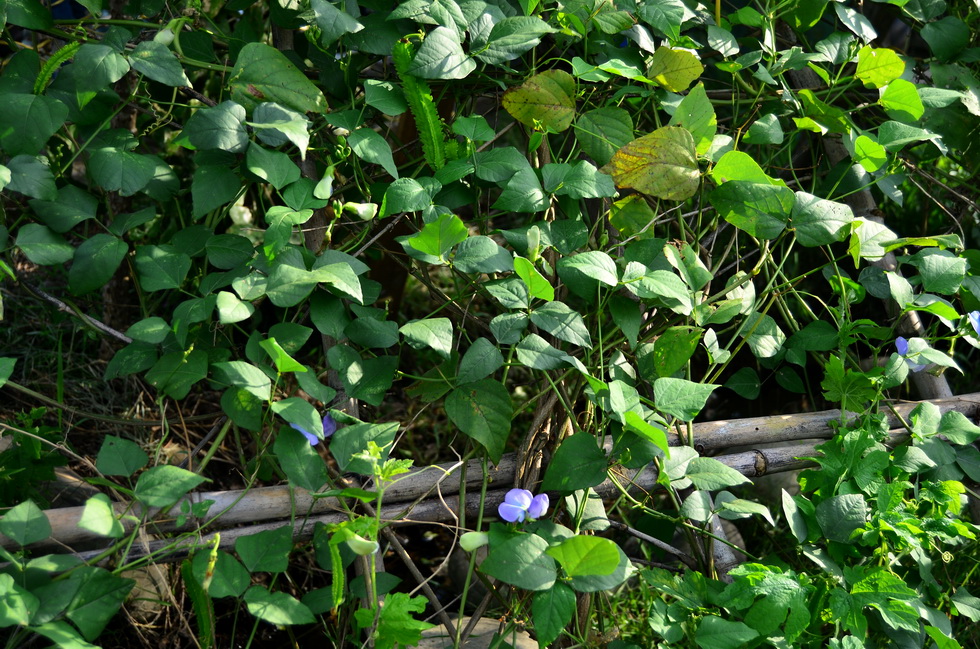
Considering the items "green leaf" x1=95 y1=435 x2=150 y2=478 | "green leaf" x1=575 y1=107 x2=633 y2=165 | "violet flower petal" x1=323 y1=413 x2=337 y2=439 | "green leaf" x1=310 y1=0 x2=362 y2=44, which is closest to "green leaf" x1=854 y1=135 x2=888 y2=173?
"green leaf" x1=575 y1=107 x2=633 y2=165

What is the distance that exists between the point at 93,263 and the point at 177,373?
21 cm

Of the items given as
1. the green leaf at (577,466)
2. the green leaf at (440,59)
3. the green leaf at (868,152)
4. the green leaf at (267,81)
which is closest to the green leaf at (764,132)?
the green leaf at (868,152)

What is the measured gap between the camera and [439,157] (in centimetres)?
118

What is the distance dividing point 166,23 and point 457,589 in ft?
4.38

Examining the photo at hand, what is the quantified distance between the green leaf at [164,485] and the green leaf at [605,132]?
744mm

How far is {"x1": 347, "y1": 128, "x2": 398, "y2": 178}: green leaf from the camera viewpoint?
1120mm

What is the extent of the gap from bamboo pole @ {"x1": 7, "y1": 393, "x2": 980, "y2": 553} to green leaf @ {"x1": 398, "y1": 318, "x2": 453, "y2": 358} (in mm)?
188

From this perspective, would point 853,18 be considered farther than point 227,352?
Yes

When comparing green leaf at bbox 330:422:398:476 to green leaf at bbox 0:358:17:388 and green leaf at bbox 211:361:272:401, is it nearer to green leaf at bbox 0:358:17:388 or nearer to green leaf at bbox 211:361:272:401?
green leaf at bbox 211:361:272:401

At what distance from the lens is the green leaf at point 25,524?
0.92 m

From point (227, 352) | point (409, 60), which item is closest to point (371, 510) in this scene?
point (227, 352)

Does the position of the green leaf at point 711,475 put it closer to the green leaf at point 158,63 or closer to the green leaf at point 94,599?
the green leaf at point 94,599

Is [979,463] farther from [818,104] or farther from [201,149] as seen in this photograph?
[201,149]

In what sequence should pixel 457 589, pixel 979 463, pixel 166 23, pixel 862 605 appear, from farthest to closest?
pixel 457 589 → pixel 979 463 → pixel 166 23 → pixel 862 605
